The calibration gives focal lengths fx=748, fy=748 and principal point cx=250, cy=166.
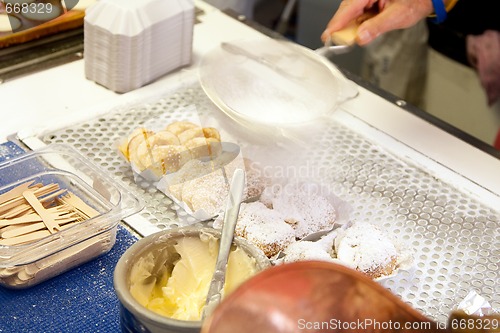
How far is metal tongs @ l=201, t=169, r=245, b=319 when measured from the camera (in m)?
0.95

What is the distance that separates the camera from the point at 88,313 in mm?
1112

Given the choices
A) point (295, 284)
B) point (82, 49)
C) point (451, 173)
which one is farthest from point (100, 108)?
point (295, 284)

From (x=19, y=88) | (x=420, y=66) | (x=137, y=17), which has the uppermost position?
(x=137, y=17)

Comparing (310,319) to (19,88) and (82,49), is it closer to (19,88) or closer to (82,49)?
(19,88)

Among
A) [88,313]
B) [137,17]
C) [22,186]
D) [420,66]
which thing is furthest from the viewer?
[420,66]

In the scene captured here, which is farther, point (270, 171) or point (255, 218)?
point (270, 171)

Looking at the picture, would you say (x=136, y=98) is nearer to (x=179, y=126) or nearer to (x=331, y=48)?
(x=179, y=126)

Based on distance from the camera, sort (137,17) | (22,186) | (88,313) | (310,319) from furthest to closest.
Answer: (137,17), (22,186), (88,313), (310,319)

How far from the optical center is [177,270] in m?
1.02

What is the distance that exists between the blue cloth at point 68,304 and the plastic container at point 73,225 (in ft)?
0.05

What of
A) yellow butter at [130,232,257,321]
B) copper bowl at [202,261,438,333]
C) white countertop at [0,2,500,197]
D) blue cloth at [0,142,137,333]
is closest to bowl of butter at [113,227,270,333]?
yellow butter at [130,232,257,321]

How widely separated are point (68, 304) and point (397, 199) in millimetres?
641

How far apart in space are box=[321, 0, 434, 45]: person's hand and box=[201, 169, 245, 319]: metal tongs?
0.61m

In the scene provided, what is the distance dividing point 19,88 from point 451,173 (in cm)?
95
